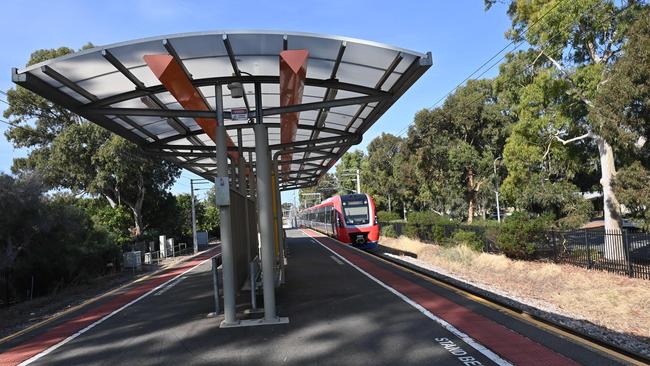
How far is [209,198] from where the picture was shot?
82.2 metres

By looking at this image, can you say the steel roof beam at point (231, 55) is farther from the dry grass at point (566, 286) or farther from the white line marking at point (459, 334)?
the dry grass at point (566, 286)

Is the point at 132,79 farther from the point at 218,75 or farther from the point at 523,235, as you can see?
the point at 523,235

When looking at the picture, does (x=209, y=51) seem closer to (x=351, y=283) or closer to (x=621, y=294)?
(x=351, y=283)

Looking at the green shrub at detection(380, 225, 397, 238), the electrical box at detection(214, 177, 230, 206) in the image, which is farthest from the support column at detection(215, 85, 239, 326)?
the green shrub at detection(380, 225, 397, 238)

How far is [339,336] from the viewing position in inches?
279

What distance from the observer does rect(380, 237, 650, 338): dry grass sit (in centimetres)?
1159

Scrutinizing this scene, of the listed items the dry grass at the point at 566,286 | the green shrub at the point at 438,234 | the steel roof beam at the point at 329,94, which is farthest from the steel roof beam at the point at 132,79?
the green shrub at the point at 438,234

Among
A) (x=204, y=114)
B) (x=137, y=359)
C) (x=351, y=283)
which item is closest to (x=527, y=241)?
(x=351, y=283)

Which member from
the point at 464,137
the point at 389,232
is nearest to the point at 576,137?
the point at 464,137

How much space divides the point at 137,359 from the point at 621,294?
12.4m

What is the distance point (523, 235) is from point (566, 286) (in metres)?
4.64

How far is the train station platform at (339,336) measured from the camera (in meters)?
6.04

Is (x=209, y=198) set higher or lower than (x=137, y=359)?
higher

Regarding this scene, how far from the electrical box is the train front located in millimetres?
21636
